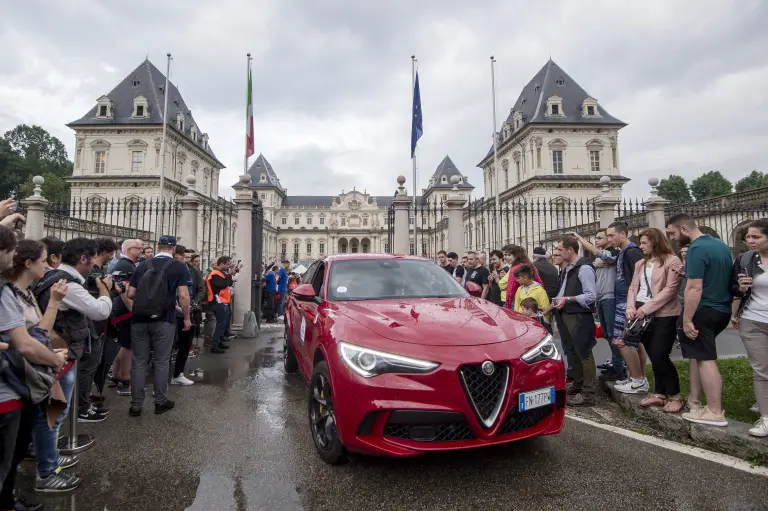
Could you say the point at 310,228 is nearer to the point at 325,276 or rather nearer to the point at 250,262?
the point at 250,262

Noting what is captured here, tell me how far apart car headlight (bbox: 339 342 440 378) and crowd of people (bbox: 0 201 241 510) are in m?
1.92

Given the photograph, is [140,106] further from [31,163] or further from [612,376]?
[612,376]

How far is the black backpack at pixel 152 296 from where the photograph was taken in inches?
184

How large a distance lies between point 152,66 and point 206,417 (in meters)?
55.6

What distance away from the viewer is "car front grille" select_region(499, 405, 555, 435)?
2984 millimetres

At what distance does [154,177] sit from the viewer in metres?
42.2

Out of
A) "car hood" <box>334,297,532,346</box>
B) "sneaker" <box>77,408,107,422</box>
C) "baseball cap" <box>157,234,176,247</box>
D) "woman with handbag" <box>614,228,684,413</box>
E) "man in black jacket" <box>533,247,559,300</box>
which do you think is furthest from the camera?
"man in black jacket" <box>533,247,559,300</box>

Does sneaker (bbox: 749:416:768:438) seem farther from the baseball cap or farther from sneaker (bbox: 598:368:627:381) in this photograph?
the baseball cap

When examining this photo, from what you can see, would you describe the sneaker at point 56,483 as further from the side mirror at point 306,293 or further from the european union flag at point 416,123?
the european union flag at point 416,123

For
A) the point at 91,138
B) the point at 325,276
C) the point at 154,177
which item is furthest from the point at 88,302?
the point at 91,138

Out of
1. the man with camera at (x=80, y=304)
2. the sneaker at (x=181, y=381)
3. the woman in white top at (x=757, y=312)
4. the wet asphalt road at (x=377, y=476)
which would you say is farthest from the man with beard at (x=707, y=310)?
the sneaker at (x=181, y=381)

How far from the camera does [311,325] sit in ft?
14.0

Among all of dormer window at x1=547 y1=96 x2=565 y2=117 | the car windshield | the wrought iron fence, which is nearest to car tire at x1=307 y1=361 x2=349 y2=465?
the car windshield

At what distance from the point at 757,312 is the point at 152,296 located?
5921 mm
